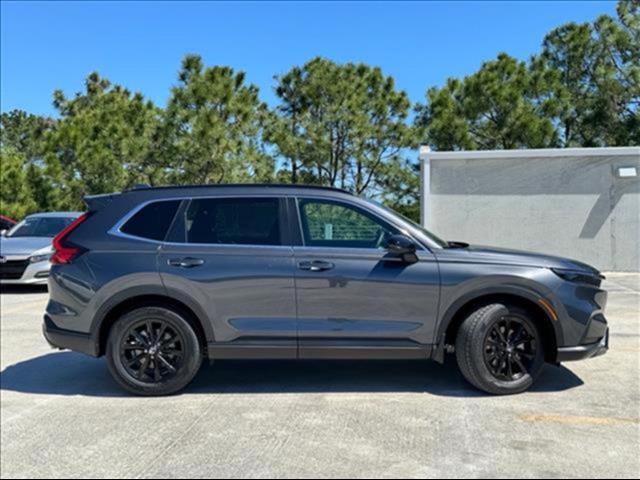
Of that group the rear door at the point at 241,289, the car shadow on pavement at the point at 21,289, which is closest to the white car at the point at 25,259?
the car shadow on pavement at the point at 21,289

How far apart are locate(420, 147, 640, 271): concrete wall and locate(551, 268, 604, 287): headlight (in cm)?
924

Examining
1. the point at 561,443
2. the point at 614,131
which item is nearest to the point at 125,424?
the point at 561,443

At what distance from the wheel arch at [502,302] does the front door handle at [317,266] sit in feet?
3.40

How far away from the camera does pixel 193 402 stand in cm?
501

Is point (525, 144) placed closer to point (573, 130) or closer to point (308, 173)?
point (573, 130)

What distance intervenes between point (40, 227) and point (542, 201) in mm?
11148

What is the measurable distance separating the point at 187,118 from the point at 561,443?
20.4 metres

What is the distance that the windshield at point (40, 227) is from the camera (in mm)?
12898

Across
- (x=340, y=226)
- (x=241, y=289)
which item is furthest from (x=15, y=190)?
(x=340, y=226)

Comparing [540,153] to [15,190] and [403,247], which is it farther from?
[15,190]

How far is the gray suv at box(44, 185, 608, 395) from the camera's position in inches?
198

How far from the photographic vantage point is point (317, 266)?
5.04 m

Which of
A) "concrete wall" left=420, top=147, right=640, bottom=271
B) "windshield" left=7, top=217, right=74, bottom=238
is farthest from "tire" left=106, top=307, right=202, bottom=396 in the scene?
"concrete wall" left=420, top=147, right=640, bottom=271

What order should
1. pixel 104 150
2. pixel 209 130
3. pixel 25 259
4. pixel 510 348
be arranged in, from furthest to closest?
1. pixel 104 150
2. pixel 209 130
3. pixel 25 259
4. pixel 510 348
